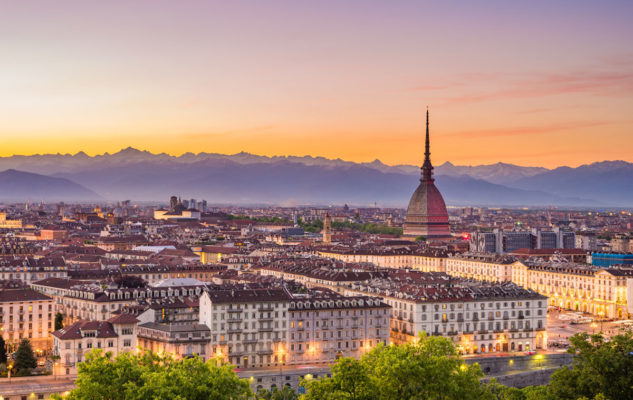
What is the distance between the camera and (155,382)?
4975 cm

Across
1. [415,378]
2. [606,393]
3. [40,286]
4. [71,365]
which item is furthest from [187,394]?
[40,286]

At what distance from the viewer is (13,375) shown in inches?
2933

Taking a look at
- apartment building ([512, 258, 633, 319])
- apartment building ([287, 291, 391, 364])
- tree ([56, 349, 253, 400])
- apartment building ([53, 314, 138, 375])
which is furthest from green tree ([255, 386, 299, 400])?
apartment building ([512, 258, 633, 319])

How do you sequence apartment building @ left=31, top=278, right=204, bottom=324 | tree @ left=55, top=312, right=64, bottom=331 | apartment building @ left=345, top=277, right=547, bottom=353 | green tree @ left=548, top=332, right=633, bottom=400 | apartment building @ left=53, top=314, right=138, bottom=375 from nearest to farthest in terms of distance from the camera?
green tree @ left=548, top=332, right=633, bottom=400, apartment building @ left=53, top=314, right=138, bottom=375, apartment building @ left=345, top=277, right=547, bottom=353, tree @ left=55, top=312, right=64, bottom=331, apartment building @ left=31, top=278, right=204, bottom=324

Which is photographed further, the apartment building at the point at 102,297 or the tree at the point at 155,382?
the apartment building at the point at 102,297

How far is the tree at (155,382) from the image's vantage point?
49219 millimetres

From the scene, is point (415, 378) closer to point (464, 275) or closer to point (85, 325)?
point (85, 325)

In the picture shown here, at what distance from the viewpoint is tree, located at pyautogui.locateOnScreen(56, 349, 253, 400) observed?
49.2m

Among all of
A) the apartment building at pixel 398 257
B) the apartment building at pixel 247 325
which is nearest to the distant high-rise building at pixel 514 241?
the apartment building at pixel 398 257

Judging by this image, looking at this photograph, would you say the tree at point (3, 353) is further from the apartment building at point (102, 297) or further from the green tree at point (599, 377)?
the green tree at point (599, 377)

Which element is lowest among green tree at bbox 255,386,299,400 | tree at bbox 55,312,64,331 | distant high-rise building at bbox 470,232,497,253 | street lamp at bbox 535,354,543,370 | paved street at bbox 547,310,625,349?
street lamp at bbox 535,354,543,370

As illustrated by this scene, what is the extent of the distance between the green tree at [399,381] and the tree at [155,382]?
4.34m

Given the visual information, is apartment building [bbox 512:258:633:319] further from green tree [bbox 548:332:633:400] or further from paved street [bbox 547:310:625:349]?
green tree [bbox 548:332:633:400]

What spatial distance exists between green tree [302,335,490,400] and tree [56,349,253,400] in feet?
14.2
